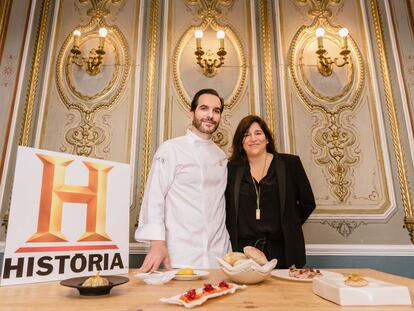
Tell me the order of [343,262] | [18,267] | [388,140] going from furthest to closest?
[388,140], [343,262], [18,267]

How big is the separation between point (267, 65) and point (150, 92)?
1.08 metres

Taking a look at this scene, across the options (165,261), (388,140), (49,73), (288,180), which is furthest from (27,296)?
(388,140)

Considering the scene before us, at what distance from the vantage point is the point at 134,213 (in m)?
2.49

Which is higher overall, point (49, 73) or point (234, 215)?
point (49, 73)

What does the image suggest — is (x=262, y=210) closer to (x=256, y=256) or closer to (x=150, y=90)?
(x=256, y=256)

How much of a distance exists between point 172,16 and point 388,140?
2245 millimetres

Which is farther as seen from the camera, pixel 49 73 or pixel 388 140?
pixel 49 73

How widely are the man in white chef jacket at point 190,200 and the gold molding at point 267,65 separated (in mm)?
789

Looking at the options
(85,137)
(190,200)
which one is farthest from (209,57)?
(190,200)

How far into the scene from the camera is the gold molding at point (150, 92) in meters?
2.57

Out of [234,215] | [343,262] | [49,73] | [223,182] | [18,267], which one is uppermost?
[49,73]

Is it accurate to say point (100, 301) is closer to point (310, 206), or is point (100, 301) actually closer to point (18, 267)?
point (18, 267)

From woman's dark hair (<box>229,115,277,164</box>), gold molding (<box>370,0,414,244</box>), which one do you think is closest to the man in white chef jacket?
woman's dark hair (<box>229,115,277,164</box>)

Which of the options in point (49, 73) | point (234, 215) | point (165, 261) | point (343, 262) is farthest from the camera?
point (49, 73)
